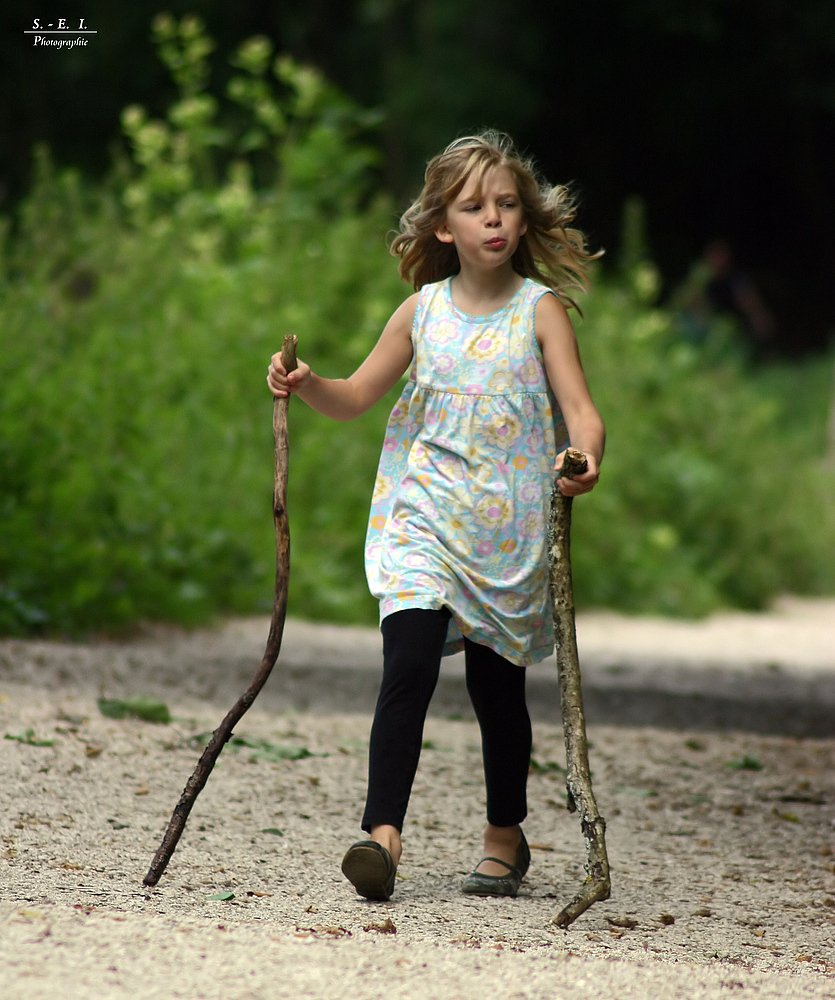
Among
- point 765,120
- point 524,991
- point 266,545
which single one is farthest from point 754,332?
point 524,991

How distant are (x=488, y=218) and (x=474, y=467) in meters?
0.55

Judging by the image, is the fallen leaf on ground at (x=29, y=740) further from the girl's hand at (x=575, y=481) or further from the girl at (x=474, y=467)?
the girl's hand at (x=575, y=481)

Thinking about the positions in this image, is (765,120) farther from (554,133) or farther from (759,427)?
(759,427)

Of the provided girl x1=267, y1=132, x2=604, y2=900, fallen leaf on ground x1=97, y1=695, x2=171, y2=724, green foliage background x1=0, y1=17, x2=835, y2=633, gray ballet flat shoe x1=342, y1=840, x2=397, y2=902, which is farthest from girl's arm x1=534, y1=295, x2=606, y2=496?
green foliage background x1=0, y1=17, x2=835, y2=633

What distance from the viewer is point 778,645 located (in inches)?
356

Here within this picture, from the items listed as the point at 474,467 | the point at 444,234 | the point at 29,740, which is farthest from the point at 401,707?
the point at 29,740

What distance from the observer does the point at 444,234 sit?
3441 millimetres

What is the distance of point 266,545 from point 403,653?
4790 mm

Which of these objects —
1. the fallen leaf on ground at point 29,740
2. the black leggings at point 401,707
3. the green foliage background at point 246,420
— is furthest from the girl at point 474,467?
the green foliage background at point 246,420

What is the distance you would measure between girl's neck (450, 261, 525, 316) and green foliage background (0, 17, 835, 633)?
3.28 meters

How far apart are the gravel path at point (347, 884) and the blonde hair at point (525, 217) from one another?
1.39 metres

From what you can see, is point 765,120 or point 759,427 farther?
point 765,120

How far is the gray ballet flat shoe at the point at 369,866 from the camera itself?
3.02m

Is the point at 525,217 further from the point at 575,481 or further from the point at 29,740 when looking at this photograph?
the point at 29,740
